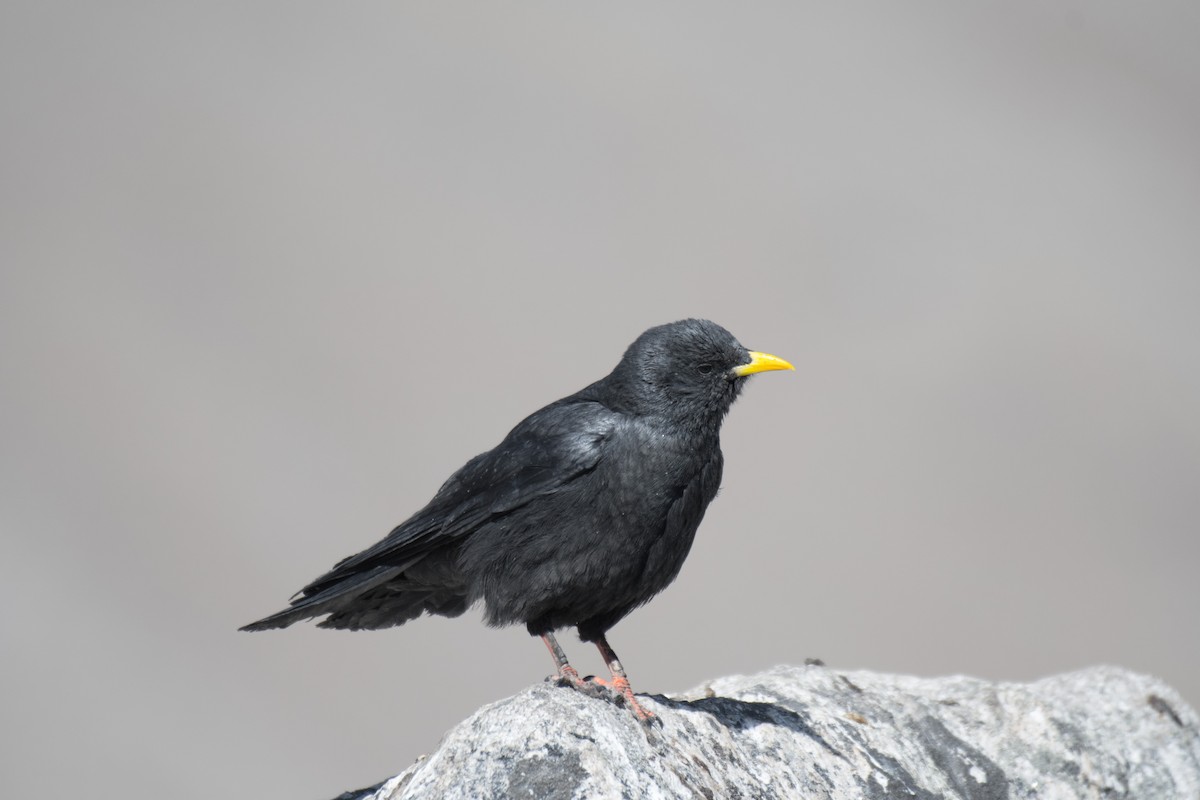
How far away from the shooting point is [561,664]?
199 inches

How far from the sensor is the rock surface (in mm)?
4152

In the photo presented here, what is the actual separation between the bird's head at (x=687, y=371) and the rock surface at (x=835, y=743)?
125cm

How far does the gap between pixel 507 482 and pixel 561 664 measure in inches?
35.4

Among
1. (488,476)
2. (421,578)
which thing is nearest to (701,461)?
(488,476)

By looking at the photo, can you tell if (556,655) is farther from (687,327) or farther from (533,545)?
(687,327)

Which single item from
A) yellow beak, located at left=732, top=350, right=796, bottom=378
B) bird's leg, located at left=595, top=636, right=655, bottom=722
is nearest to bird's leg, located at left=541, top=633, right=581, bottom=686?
bird's leg, located at left=595, top=636, right=655, bottom=722

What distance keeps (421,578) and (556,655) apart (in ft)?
3.08

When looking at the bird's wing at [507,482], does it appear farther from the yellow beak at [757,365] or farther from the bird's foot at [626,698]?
the bird's foot at [626,698]

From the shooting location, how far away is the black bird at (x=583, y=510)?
5.24m

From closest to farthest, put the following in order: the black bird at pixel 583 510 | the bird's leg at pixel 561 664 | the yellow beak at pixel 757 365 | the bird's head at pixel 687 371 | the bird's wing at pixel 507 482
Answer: the bird's leg at pixel 561 664, the black bird at pixel 583 510, the bird's wing at pixel 507 482, the bird's head at pixel 687 371, the yellow beak at pixel 757 365

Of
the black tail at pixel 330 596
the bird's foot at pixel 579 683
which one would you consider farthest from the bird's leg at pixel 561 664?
the black tail at pixel 330 596

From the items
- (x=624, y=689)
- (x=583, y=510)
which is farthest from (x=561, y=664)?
(x=583, y=510)

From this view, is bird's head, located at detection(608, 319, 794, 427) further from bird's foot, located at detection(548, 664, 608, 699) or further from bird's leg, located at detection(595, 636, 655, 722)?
bird's foot, located at detection(548, 664, 608, 699)

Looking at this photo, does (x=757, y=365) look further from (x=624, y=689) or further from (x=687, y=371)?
(x=624, y=689)
